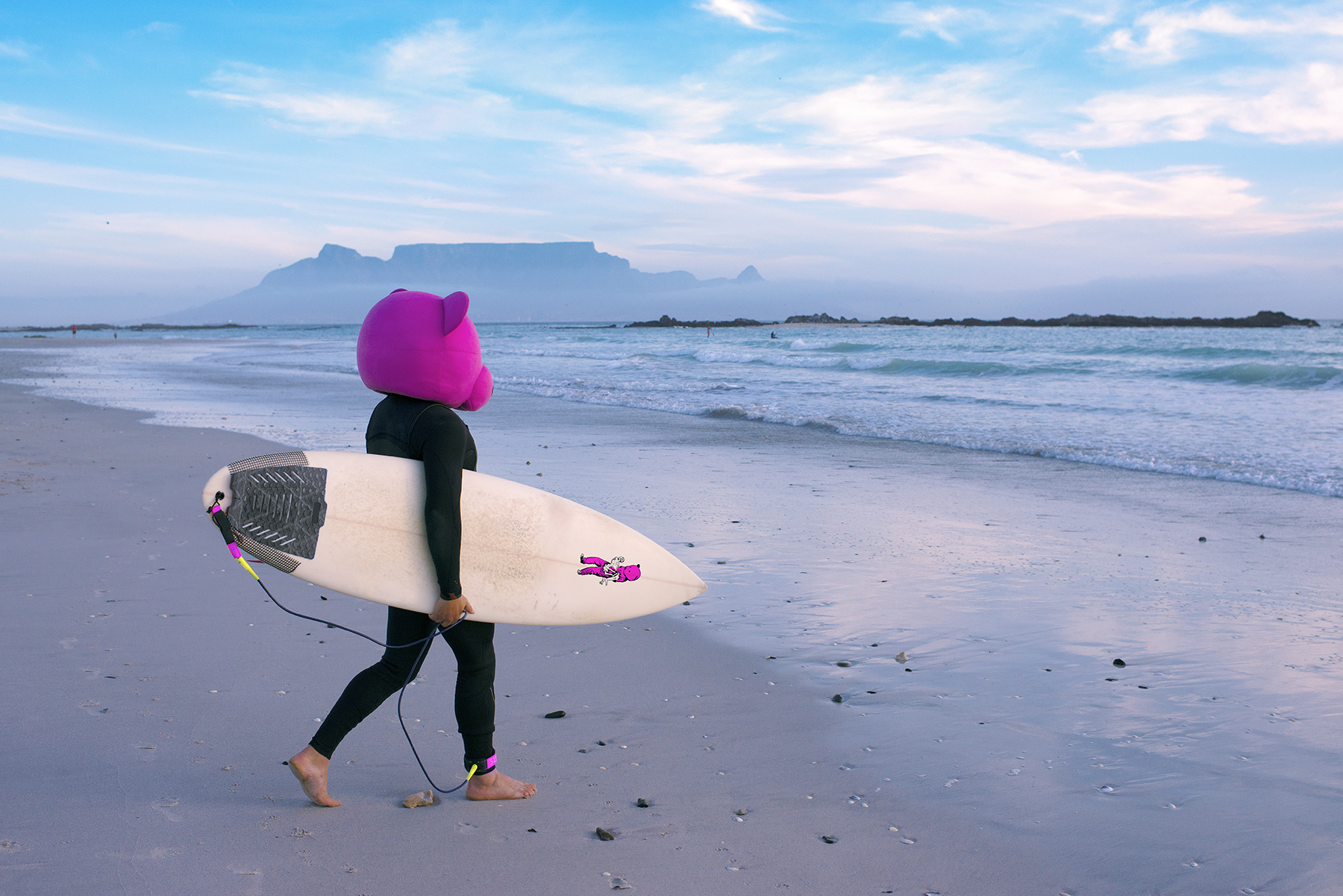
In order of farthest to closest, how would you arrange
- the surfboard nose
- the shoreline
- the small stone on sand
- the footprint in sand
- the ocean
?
the ocean < the surfboard nose < the small stone on sand < the footprint in sand < the shoreline

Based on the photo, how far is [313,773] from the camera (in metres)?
2.29

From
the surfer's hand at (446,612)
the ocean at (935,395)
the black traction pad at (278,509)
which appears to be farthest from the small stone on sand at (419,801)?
the ocean at (935,395)

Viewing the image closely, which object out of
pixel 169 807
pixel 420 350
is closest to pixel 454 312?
pixel 420 350

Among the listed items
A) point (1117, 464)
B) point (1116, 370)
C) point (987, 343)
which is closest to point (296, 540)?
point (1117, 464)

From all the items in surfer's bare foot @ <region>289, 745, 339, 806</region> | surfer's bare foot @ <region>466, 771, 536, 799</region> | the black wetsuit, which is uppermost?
the black wetsuit

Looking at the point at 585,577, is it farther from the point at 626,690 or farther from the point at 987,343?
the point at 987,343

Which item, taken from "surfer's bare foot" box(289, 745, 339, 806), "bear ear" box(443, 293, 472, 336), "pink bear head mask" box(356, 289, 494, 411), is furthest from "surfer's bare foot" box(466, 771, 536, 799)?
"bear ear" box(443, 293, 472, 336)

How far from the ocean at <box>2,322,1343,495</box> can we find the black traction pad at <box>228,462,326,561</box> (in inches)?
259

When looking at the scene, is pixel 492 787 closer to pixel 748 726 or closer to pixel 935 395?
pixel 748 726

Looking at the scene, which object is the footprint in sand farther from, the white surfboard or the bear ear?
the bear ear

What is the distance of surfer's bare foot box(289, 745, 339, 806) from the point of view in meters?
2.29

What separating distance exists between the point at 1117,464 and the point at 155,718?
8506 millimetres

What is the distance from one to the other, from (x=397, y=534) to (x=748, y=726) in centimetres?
129

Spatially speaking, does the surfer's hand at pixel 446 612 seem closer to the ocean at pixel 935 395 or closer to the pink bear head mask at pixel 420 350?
the pink bear head mask at pixel 420 350
